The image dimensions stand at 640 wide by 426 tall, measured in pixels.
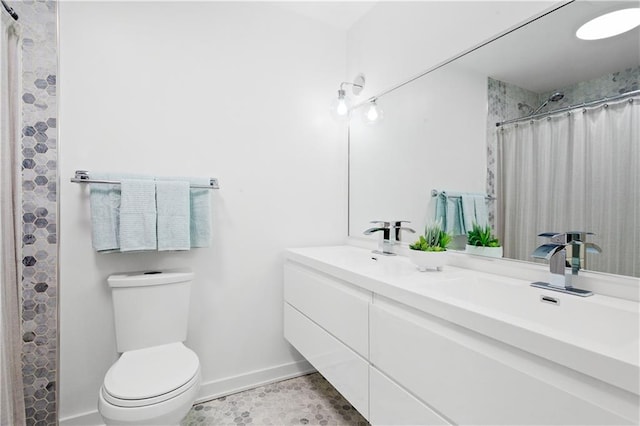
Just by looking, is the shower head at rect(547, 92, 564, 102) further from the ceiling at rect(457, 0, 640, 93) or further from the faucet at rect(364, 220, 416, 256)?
the faucet at rect(364, 220, 416, 256)

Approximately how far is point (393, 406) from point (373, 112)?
5.45 feet

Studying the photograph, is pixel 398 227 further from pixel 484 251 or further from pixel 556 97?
pixel 556 97

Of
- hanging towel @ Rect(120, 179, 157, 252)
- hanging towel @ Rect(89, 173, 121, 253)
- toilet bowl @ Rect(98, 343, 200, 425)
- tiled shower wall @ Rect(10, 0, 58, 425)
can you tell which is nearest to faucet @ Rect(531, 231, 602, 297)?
toilet bowl @ Rect(98, 343, 200, 425)

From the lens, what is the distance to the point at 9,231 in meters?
1.21

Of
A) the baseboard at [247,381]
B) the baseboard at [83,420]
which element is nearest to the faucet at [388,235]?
the baseboard at [247,381]

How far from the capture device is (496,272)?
52.5 inches

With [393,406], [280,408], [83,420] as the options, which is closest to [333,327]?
[393,406]

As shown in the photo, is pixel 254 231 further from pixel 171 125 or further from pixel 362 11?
pixel 362 11

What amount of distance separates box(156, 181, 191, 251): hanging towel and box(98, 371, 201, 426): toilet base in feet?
2.26

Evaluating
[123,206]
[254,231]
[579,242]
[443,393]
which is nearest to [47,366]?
[123,206]

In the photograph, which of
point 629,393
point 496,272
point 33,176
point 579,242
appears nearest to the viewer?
point 629,393

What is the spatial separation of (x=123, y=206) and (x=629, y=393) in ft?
5.94

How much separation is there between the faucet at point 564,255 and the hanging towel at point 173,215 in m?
1.54

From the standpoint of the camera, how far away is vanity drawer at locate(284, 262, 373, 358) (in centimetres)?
129
